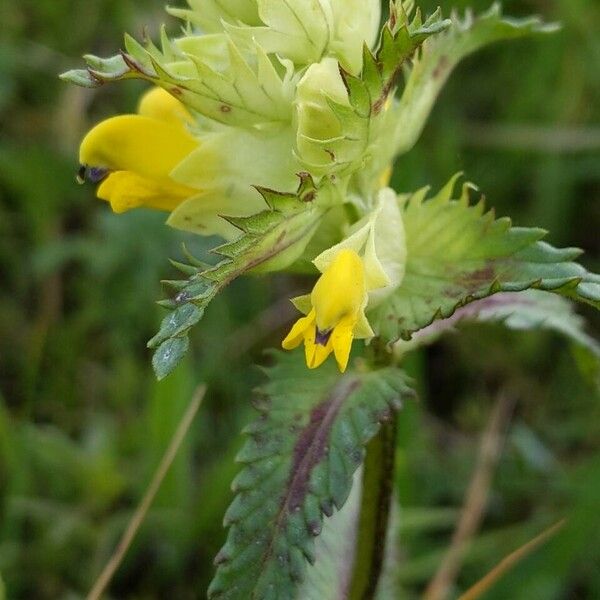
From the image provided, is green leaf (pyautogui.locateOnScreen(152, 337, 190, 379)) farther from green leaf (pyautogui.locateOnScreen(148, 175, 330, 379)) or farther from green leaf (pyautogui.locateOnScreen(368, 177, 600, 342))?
green leaf (pyautogui.locateOnScreen(368, 177, 600, 342))

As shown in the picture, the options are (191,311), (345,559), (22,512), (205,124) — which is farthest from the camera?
(22,512)

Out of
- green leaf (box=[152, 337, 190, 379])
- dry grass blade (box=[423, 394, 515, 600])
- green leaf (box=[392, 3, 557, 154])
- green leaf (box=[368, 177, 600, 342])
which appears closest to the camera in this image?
green leaf (box=[152, 337, 190, 379])

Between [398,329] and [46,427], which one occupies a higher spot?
[398,329]

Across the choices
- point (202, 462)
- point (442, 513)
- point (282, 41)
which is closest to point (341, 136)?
point (282, 41)

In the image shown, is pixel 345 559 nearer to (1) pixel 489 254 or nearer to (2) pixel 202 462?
(1) pixel 489 254

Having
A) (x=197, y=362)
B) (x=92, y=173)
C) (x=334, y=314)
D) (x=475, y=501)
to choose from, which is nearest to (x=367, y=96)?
(x=334, y=314)

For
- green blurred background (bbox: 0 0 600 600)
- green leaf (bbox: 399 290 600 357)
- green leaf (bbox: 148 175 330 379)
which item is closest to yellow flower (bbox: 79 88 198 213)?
green leaf (bbox: 148 175 330 379)
